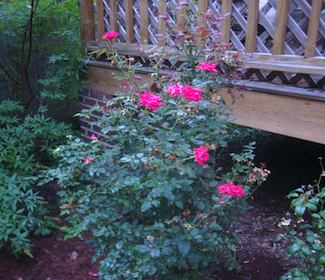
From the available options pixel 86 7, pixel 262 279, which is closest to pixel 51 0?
pixel 86 7

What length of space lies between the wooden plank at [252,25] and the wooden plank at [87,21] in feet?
6.69

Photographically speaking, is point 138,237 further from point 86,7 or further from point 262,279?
point 86,7

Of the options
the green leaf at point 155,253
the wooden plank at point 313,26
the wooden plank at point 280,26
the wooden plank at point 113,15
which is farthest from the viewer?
the wooden plank at point 113,15

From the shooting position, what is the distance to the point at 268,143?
557 cm

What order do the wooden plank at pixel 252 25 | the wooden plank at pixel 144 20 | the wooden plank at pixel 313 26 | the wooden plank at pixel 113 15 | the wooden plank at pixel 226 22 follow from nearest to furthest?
the wooden plank at pixel 313 26 < the wooden plank at pixel 252 25 < the wooden plank at pixel 226 22 < the wooden plank at pixel 144 20 < the wooden plank at pixel 113 15

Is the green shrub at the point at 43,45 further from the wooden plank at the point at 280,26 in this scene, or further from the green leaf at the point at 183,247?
the green leaf at the point at 183,247

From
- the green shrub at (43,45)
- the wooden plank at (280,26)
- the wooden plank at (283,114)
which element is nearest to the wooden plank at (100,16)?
the green shrub at (43,45)

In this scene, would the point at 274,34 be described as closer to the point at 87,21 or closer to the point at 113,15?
the point at 113,15

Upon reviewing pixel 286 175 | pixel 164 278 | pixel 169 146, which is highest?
pixel 169 146

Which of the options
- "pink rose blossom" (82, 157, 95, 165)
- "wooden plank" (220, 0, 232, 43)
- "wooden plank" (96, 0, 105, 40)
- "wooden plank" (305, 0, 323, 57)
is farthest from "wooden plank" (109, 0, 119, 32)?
"pink rose blossom" (82, 157, 95, 165)

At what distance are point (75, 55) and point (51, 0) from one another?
579 mm

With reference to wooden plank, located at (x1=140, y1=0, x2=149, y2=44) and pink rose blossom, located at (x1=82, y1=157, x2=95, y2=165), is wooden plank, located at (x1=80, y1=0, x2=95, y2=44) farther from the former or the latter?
pink rose blossom, located at (x1=82, y1=157, x2=95, y2=165)

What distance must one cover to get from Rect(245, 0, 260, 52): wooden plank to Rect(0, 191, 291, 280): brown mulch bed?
1.29 metres

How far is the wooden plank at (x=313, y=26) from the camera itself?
7.91 feet
